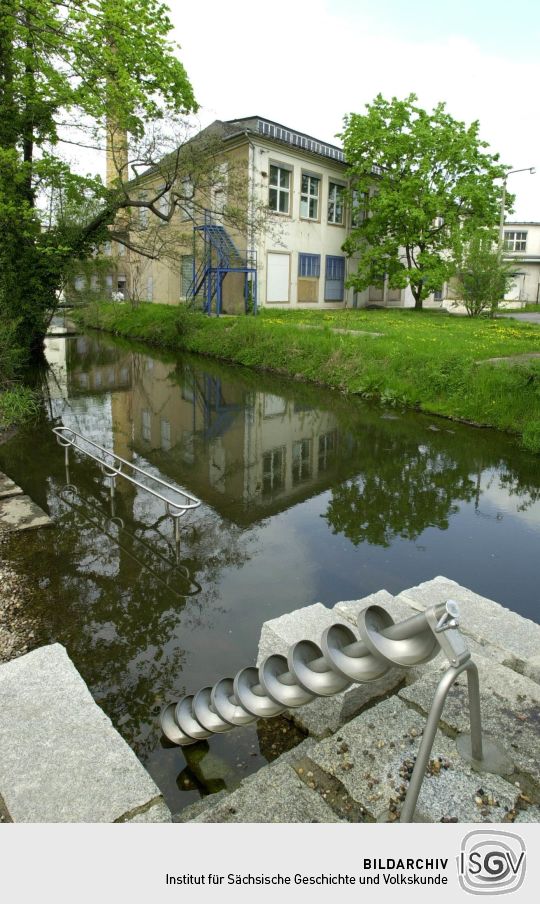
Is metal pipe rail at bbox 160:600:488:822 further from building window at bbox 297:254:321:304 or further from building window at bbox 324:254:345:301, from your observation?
building window at bbox 324:254:345:301

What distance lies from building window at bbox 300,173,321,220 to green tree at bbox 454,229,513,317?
22.2 ft

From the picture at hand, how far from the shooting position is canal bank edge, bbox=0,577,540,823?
2.31 meters

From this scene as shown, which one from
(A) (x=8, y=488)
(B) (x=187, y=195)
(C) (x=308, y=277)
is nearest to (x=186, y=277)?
(C) (x=308, y=277)

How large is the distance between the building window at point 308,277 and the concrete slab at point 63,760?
2568cm

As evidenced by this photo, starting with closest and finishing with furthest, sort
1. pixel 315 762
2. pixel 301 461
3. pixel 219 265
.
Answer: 1. pixel 315 762
2. pixel 301 461
3. pixel 219 265

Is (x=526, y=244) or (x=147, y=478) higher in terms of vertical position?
(x=526, y=244)

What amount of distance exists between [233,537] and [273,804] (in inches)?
155

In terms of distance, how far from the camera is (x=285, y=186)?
85.0 feet

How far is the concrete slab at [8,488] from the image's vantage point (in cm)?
671

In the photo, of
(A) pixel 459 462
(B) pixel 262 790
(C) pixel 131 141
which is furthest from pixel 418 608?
(C) pixel 131 141

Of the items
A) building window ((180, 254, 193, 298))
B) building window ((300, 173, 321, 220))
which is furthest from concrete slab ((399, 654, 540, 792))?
building window ((300, 173, 321, 220))

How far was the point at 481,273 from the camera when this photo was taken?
2447 centimetres

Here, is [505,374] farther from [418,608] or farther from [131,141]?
[131,141]
